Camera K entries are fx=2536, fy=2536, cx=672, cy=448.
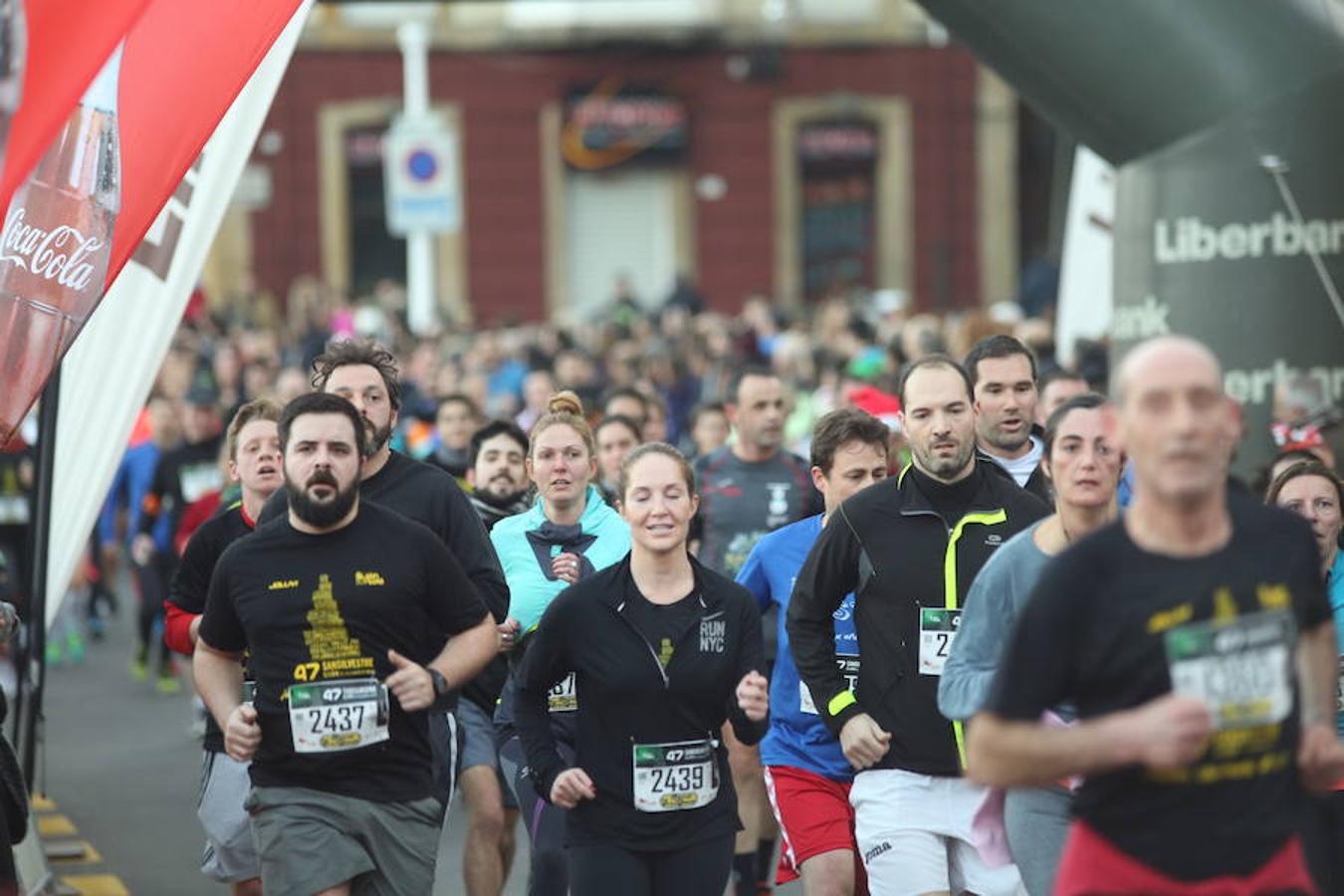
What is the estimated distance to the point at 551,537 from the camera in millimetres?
8273

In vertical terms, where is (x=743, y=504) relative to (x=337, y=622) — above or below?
above

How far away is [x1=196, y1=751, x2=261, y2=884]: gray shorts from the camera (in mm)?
7699

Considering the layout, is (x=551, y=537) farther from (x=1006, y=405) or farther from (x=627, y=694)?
(x=627, y=694)

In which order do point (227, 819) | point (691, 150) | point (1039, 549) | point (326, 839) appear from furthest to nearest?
point (691, 150) → point (227, 819) → point (326, 839) → point (1039, 549)

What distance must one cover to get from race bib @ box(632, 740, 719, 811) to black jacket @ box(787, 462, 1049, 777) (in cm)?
49

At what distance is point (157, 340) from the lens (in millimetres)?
9250

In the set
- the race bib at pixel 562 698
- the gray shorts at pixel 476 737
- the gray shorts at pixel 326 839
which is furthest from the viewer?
the gray shorts at pixel 476 737

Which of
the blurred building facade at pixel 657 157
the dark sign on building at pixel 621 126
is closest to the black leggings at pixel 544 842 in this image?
the blurred building facade at pixel 657 157

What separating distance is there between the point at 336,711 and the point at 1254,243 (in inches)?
210

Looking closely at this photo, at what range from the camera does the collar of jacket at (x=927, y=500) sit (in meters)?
7.03

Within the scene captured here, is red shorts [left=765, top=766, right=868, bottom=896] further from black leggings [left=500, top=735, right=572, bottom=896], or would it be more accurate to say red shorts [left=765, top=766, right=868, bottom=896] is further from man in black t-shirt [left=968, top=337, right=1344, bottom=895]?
man in black t-shirt [left=968, top=337, right=1344, bottom=895]

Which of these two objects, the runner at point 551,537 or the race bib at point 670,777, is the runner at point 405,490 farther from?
the race bib at point 670,777

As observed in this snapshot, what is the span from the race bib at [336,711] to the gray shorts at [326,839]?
0.18 m

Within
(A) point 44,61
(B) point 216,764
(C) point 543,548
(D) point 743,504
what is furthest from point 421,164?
(A) point 44,61
